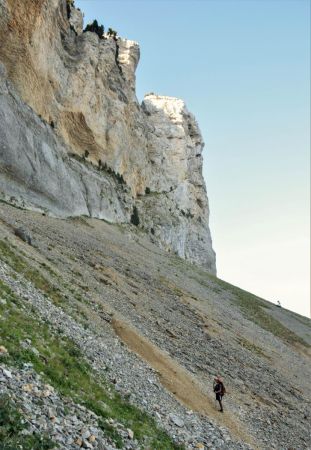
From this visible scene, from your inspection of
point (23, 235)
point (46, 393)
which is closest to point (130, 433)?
point (46, 393)

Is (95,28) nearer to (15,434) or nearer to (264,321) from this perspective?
(264,321)

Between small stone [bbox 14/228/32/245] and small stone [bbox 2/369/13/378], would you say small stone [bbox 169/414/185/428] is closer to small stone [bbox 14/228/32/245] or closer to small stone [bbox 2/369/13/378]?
small stone [bbox 2/369/13/378]

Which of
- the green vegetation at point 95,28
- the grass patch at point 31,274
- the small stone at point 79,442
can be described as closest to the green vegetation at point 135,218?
the green vegetation at point 95,28

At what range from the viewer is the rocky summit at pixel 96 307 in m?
14.3

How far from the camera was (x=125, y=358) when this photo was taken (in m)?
21.7

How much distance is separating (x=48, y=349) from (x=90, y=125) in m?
73.0

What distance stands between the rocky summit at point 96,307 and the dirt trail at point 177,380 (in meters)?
0.11

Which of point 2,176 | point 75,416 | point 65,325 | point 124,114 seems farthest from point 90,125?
point 75,416

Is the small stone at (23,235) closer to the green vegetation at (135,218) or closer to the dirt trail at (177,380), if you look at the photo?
the dirt trail at (177,380)

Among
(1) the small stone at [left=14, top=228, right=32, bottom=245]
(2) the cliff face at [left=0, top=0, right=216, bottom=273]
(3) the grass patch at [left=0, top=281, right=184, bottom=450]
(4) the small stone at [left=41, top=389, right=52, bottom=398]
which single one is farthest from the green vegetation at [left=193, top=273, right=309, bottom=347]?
(4) the small stone at [left=41, top=389, right=52, bottom=398]

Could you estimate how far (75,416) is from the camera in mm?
12617

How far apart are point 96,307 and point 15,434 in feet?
58.3

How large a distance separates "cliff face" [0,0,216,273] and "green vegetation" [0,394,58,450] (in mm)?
39717

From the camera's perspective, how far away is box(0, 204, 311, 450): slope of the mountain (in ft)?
45.0
